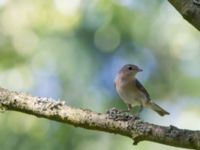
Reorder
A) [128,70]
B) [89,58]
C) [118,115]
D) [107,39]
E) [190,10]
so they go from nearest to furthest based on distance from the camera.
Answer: [190,10] → [118,115] → [128,70] → [89,58] → [107,39]

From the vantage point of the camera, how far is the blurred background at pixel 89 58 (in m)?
6.73

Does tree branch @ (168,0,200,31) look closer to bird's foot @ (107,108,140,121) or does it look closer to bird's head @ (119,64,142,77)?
bird's foot @ (107,108,140,121)

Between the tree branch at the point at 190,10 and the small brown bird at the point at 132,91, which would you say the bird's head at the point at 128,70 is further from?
the tree branch at the point at 190,10

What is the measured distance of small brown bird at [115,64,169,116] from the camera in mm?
3730

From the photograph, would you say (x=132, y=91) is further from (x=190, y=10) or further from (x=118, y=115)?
(x=190, y=10)

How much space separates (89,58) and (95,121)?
481 centimetres

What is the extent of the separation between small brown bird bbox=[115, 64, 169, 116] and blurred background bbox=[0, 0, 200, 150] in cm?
208

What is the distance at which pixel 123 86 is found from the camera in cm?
400

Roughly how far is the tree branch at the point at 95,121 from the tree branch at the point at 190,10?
0.40 meters

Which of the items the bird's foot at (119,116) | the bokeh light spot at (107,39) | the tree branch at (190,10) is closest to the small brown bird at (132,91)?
the bird's foot at (119,116)

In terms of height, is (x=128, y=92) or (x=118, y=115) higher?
(x=128, y=92)

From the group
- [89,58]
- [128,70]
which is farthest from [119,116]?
[89,58]

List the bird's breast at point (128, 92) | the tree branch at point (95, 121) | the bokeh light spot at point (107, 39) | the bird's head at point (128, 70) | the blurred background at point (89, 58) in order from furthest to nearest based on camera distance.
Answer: the bokeh light spot at point (107, 39) → the blurred background at point (89, 58) → the bird's head at point (128, 70) → the bird's breast at point (128, 92) → the tree branch at point (95, 121)

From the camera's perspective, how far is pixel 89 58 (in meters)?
7.31
